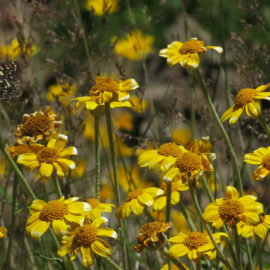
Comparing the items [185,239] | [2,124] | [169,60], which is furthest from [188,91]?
[185,239]

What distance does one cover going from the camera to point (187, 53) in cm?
106

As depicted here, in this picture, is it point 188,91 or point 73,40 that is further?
point 188,91

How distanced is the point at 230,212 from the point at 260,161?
0.15 m

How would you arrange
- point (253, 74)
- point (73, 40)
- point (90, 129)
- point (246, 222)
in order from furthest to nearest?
1. point (90, 129)
2. point (73, 40)
3. point (253, 74)
4. point (246, 222)

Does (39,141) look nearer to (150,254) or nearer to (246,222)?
(246,222)

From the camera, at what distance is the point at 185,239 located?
982 mm

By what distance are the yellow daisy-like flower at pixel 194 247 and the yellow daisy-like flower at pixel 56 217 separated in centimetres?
15

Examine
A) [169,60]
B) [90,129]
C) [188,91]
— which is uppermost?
[169,60]

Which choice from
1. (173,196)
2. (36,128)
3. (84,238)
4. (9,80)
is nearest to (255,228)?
(173,196)

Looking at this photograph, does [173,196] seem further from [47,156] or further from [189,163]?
[47,156]

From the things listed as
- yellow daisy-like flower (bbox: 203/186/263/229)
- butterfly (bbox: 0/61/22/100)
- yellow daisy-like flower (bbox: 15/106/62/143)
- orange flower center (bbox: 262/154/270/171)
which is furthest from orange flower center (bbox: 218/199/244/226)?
butterfly (bbox: 0/61/22/100)

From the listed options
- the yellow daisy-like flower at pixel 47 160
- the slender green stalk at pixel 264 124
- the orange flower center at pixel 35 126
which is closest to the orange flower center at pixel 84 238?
the yellow daisy-like flower at pixel 47 160

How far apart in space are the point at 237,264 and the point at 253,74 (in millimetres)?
522

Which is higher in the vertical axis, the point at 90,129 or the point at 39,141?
the point at 39,141
